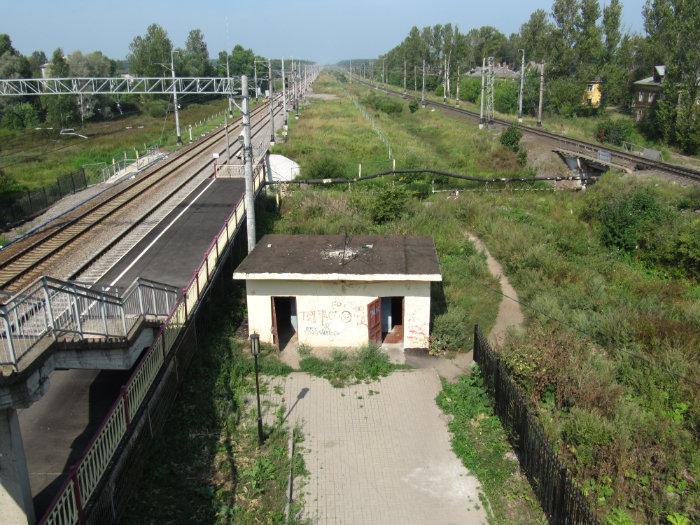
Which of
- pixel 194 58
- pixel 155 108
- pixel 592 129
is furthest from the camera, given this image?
pixel 194 58

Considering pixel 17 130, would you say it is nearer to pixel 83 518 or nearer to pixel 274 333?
pixel 274 333

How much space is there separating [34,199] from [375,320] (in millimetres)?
19483

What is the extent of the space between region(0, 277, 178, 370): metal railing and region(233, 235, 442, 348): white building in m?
4.42

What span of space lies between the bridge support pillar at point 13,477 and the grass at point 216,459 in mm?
2041

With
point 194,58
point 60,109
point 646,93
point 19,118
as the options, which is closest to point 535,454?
point 646,93

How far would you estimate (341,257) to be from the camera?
17.0m

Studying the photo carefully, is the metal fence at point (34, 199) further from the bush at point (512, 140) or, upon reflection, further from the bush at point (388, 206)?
the bush at point (512, 140)

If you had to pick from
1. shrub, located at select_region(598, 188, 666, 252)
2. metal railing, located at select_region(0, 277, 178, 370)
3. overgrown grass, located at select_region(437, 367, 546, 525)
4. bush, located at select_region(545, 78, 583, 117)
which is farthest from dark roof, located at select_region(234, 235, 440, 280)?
bush, located at select_region(545, 78, 583, 117)

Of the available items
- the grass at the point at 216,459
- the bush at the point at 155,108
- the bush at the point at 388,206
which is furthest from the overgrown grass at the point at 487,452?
the bush at the point at 155,108

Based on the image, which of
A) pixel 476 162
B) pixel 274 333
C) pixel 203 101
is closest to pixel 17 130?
pixel 203 101

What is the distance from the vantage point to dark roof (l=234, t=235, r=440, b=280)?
15.8 meters

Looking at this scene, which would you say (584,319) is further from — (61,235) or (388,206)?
(61,235)

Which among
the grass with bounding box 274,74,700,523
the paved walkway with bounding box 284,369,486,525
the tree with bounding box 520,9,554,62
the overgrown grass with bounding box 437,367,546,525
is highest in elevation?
the tree with bounding box 520,9,554,62

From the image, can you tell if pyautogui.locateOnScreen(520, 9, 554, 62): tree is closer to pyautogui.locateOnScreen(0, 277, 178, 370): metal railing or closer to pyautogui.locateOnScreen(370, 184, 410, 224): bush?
pyautogui.locateOnScreen(370, 184, 410, 224): bush
